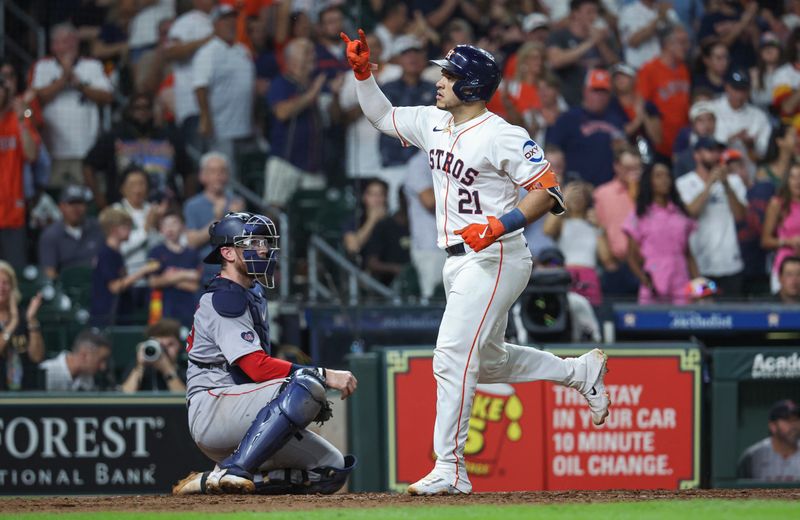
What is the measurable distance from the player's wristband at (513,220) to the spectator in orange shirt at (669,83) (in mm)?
6543

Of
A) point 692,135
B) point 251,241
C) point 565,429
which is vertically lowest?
point 565,429

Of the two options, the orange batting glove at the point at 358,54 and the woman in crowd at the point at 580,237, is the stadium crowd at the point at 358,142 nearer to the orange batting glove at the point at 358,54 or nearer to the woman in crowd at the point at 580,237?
the woman in crowd at the point at 580,237

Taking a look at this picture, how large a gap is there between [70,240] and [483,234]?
5704 millimetres

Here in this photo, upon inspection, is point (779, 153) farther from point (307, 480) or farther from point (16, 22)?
point (307, 480)

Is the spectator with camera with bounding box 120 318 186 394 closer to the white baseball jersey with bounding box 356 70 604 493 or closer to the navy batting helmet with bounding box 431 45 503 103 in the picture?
the white baseball jersey with bounding box 356 70 604 493

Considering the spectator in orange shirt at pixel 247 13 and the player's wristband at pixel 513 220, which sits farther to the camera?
the spectator in orange shirt at pixel 247 13

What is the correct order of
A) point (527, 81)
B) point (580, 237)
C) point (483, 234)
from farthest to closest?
1. point (527, 81)
2. point (580, 237)
3. point (483, 234)

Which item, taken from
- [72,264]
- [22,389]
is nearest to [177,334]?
[22,389]

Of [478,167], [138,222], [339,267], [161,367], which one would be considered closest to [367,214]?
[339,267]

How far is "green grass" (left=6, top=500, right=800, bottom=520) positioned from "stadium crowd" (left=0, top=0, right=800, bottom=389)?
168 inches

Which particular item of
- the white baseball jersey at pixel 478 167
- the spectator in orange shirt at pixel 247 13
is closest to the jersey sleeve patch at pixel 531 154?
the white baseball jersey at pixel 478 167

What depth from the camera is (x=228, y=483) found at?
19.9ft

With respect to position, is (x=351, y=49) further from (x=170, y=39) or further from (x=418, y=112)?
(x=170, y=39)

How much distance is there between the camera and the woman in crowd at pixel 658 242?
10.8 m
